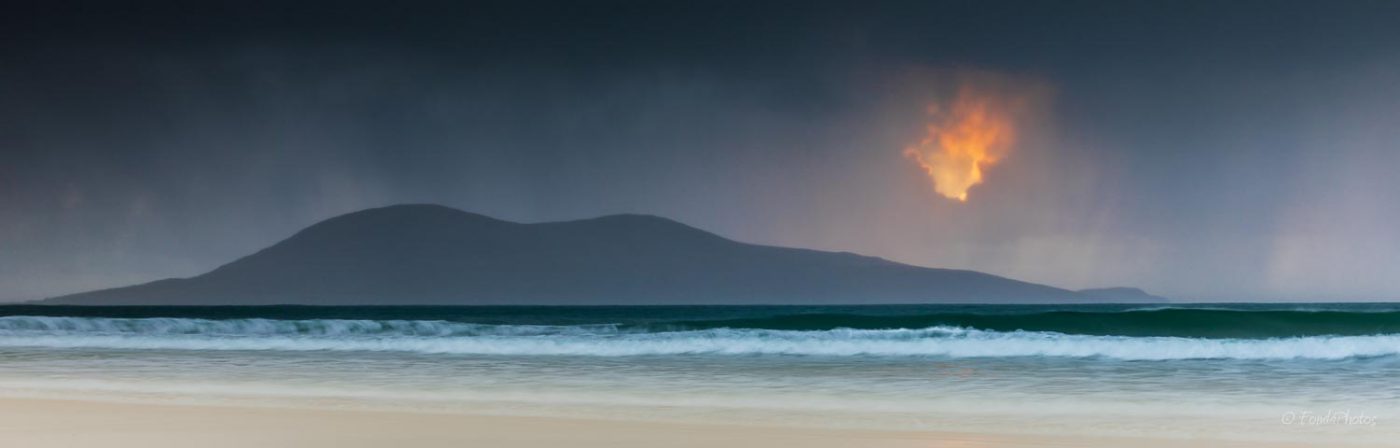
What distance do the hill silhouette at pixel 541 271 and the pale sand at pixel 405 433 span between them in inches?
346

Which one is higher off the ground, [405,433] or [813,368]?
[813,368]

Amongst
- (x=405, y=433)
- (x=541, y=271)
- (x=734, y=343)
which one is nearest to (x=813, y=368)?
(x=734, y=343)

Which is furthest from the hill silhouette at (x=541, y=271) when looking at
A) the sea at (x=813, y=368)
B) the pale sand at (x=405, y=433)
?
the pale sand at (x=405, y=433)

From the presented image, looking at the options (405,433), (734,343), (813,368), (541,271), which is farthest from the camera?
(541,271)

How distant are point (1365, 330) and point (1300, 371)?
4.23m

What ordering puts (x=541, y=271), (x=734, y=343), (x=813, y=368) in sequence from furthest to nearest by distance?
(x=541, y=271) → (x=734, y=343) → (x=813, y=368)

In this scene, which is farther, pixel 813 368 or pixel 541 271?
pixel 541 271

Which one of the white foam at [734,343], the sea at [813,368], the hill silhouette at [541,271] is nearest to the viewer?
the sea at [813,368]

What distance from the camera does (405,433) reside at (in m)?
5.06

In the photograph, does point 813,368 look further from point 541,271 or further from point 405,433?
point 541,271

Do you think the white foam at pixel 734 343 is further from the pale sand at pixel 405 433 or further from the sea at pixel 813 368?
the pale sand at pixel 405 433

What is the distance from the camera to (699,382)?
295 inches

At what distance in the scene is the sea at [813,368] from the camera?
5.89 metres

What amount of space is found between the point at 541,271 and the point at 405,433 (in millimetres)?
12741
